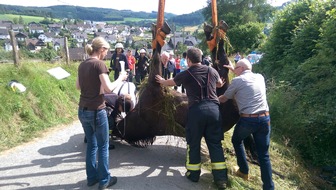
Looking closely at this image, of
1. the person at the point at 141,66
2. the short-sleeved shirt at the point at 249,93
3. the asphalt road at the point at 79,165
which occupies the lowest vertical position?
the asphalt road at the point at 79,165

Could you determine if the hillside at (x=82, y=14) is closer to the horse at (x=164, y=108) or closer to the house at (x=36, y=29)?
the house at (x=36, y=29)

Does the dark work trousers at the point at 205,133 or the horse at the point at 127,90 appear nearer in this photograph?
the dark work trousers at the point at 205,133

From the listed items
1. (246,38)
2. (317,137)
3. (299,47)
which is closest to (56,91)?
(317,137)

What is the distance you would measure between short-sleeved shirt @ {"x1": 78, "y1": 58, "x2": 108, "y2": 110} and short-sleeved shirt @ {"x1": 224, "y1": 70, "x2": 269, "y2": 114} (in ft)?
5.98

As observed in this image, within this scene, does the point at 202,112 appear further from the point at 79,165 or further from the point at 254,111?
the point at 79,165

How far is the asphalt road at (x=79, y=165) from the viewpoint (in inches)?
165

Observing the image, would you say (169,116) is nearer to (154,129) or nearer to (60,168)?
(154,129)

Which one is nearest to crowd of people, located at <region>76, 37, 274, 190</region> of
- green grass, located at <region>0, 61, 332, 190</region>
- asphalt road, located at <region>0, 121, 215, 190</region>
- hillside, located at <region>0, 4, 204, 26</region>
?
asphalt road, located at <region>0, 121, 215, 190</region>

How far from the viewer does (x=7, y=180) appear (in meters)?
4.27

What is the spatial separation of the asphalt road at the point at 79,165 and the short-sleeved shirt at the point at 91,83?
1.21 metres

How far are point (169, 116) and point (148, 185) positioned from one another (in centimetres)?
129

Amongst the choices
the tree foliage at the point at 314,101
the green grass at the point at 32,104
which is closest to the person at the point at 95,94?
the green grass at the point at 32,104

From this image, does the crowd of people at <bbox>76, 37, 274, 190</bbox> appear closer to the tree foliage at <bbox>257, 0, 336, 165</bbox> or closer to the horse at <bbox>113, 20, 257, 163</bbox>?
the horse at <bbox>113, 20, 257, 163</bbox>

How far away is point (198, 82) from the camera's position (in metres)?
3.98
